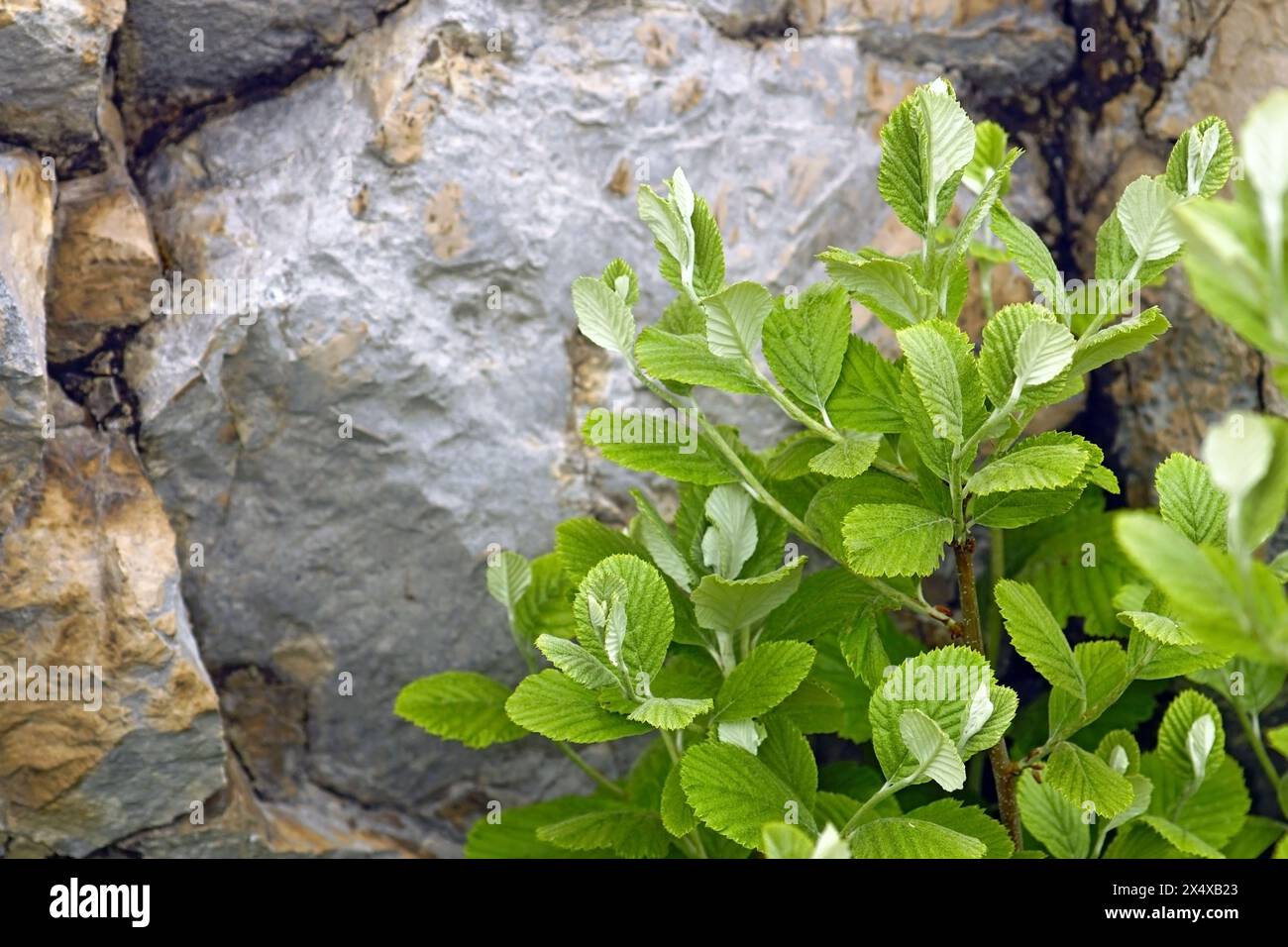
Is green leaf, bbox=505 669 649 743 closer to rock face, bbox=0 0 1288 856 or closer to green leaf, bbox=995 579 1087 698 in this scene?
green leaf, bbox=995 579 1087 698

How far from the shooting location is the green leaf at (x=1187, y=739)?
4.51ft

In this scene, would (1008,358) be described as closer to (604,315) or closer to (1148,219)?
(1148,219)

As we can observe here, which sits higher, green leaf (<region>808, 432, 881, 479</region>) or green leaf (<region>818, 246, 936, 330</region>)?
green leaf (<region>818, 246, 936, 330</region>)

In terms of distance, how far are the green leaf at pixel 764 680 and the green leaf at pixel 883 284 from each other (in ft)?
1.13

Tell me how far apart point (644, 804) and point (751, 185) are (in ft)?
2.89

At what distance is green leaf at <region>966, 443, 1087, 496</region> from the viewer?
→ 3.62 ft

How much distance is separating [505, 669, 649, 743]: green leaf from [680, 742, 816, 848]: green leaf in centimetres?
8

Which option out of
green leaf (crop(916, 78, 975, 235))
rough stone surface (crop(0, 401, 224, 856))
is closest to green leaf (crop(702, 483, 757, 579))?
green leaf (crop(916, 78, 975, 235))

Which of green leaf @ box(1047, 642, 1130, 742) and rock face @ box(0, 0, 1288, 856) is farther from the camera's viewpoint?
rock face @ box(0, 0, 1288, 856)

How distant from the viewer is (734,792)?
3.85 feet

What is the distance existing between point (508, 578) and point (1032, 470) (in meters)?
0.66

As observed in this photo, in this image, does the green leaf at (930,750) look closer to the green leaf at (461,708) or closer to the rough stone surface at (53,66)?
the green leaf at (461,708)

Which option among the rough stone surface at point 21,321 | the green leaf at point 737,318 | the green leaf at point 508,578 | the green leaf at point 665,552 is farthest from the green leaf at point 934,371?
the rough stone surface at point 21,321
